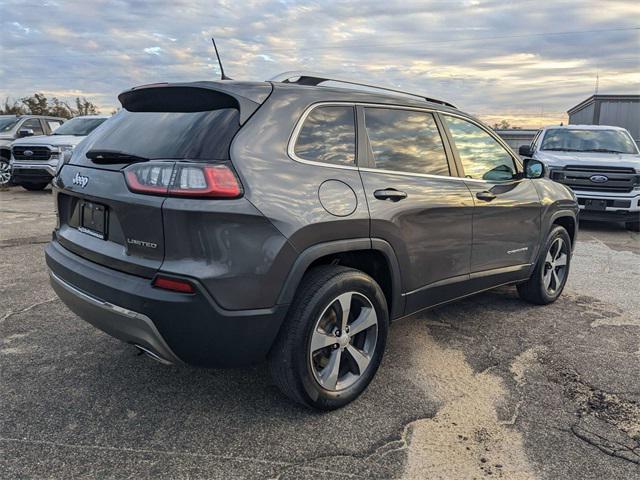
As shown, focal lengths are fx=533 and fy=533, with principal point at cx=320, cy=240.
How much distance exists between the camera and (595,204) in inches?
376

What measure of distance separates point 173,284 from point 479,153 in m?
2.66

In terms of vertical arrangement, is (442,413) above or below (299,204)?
below

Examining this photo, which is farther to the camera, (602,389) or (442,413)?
(602,389)

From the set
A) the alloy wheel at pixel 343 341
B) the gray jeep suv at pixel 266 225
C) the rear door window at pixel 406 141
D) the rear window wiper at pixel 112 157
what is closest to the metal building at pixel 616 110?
the rear door window at pixel 406 141

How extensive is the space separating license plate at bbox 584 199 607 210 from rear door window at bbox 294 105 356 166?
7874 mm

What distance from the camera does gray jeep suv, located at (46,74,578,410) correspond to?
245 cm

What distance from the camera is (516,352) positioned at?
12.8ft

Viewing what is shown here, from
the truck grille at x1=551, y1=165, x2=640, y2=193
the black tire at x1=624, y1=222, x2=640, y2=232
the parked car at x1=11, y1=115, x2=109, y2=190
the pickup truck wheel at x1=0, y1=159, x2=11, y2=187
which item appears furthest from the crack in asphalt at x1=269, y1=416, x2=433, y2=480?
the pickup truck wheel at x1=0, y1=159, x2=11, y2=187

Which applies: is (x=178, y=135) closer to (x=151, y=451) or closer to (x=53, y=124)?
(x=151, y=451)

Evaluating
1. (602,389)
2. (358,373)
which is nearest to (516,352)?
(602,389)

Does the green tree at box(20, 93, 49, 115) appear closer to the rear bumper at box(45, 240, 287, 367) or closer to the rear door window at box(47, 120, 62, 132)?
the rear door window at box(47, 120, 62, 132)

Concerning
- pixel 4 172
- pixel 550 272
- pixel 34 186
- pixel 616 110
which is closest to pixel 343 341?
pixel 550 272

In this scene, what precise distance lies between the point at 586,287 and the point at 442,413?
11.7 feet

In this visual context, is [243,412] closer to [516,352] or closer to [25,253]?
[516,352]
